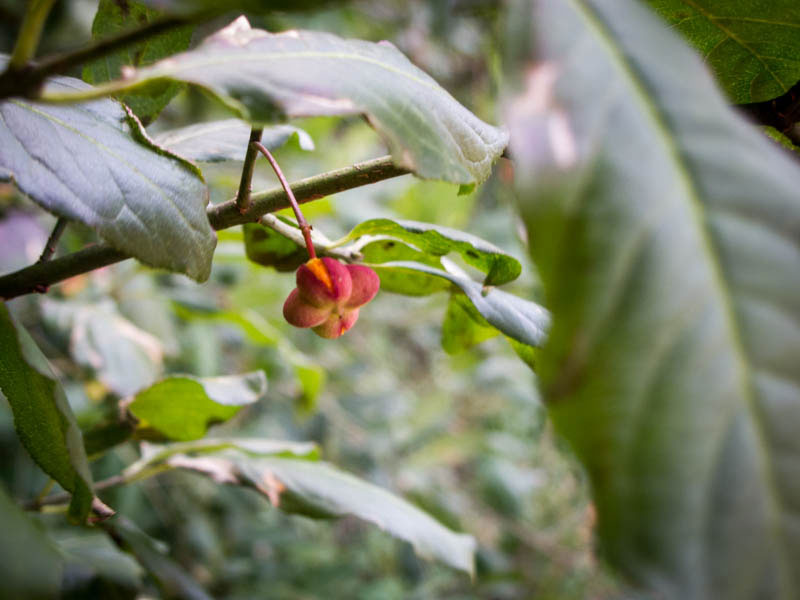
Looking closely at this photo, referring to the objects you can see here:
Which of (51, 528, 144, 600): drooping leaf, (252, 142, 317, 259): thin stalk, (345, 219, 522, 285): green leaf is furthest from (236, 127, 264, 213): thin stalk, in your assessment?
(51, 528, 144, 600): drooping leaf

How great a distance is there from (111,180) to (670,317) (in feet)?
1.38

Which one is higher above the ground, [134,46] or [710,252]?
[710,252]

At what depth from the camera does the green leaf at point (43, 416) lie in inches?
18.7

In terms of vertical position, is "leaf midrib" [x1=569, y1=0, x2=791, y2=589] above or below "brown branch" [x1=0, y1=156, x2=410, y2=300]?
above

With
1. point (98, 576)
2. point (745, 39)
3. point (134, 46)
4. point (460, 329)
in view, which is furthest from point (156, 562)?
point (745, 39)

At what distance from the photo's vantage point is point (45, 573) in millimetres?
323

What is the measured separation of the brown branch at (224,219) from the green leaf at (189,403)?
0.76 feet

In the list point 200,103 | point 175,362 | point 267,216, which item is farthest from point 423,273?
point 200,103

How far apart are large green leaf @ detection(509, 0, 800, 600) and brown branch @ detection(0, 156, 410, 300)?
241mm

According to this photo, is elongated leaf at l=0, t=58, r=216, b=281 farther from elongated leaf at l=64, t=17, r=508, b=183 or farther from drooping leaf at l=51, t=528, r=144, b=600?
drooping leaf at l=51, t=528, r=144, b=600

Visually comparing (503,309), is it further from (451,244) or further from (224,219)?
(224,219)

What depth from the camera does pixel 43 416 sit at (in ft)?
1.69

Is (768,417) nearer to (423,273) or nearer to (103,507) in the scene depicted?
(423,273)

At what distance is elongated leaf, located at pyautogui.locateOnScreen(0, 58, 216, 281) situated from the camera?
1.51ft
